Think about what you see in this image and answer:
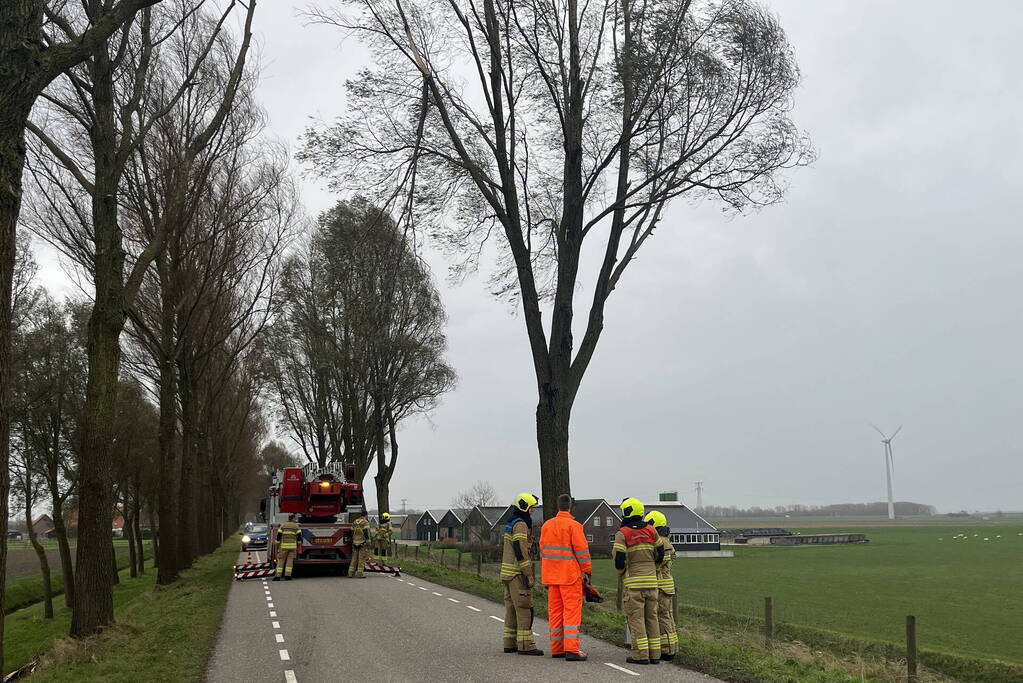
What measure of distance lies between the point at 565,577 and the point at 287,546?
52.9 ft

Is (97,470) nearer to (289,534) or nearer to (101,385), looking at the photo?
(101,385)

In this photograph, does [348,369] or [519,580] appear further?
[348,369]

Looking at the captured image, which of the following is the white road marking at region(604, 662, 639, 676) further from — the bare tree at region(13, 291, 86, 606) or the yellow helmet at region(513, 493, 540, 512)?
the bare tree at region(13, 291, 86, 606)

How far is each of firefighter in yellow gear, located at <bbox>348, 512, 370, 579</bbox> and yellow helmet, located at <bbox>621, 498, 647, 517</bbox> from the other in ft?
52.2

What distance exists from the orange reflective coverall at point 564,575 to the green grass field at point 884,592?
17.7 m


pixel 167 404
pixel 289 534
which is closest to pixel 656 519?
pixel 289 534

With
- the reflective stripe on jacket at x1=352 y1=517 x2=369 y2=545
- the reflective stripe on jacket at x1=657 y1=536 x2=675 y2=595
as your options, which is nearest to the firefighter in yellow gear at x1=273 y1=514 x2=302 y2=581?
the reflective stripe on jacket at x1=352 y1=517 x2=369 y2=545

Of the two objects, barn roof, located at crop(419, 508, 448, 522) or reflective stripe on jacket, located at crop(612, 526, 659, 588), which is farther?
barn roof, located at crop(419, 508, 448, 522)

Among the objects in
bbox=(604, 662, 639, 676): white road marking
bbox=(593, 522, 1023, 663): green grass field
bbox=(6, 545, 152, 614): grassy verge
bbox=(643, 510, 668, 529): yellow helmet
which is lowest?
bbox=(593, 522, 1023, 663): green grass field

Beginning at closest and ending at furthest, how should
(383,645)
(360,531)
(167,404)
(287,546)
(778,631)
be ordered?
(383,645)
(167,404)
(287,546)
(778,631)
(360,531)

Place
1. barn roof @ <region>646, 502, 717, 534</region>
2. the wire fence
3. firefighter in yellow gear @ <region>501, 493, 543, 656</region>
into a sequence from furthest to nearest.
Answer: barn roof @ <region>646, 502, 717, 534</region> → the wire fence → firefighter in yellow gear @ <region>501, 493, 543, 656</region>

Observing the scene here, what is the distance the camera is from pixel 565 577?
11.1m

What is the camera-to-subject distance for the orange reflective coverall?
11.1 meters

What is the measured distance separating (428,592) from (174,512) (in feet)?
27.1
